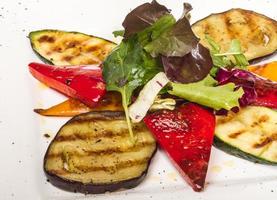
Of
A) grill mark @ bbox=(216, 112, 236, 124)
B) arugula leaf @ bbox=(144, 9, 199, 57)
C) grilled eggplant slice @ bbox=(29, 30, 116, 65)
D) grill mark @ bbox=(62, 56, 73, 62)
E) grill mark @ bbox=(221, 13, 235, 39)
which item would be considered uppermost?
arugula leaf @ bbox=(144, 9, 199, 57)

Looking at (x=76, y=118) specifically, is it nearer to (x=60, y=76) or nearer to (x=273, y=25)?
(x=60, y=76)

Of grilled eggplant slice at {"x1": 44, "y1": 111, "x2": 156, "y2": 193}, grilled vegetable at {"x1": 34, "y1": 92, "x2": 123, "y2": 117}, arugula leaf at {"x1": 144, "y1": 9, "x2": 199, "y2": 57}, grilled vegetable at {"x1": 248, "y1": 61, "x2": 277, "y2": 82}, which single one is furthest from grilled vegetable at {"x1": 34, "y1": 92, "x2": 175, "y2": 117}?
grilled vegetable at {"x1": 248, "y1": 61, "x2": 277, "y2": 82}

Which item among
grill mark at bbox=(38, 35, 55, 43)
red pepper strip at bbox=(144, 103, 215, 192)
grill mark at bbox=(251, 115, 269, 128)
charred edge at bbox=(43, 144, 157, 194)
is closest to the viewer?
charred edge at bbox=(43, 144, 157, 194)

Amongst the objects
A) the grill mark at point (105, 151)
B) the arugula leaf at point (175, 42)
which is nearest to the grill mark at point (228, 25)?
the arugula leaf at point (175, 42)

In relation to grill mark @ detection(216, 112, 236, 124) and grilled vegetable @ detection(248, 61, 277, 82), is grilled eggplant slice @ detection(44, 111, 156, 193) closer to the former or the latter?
grill mark @ detection(216, 112, 236, 124)

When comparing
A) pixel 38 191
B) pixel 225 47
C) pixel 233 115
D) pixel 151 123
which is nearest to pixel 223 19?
pixel 225 47

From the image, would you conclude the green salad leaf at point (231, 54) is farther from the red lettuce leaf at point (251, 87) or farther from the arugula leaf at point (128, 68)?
the arugula leaf at point (128, 68)
